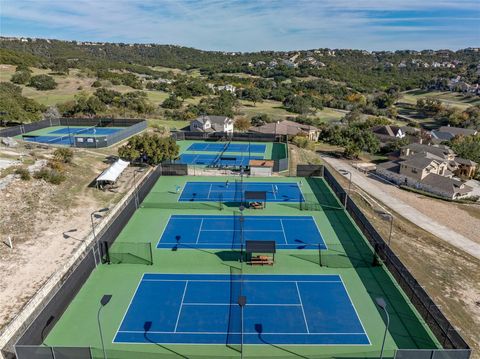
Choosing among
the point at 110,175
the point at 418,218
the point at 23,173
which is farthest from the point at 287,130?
the point at 23,173

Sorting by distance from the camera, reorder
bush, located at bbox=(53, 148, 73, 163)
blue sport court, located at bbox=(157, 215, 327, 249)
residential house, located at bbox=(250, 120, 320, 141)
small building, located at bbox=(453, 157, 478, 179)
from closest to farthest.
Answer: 1. blue sport court, located at bbox=(157, 215, 327, 249)
2. bush, located at bbox=(53, 148, 73, 163)
3. small building, located at bbox=(453, 157, 478, 179)
4. residential house, located at bbox=(250, 120, 320, 141)

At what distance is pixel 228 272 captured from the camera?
70.1 ft

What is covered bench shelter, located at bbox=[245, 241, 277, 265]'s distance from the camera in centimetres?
2138

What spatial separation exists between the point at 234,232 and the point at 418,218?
1930 cm

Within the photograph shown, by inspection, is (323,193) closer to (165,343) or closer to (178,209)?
(178,209)

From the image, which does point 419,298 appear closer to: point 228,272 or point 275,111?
point 228,272

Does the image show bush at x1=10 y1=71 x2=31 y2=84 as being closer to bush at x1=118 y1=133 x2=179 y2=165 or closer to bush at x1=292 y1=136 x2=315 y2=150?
bush at x1=118 y1=133 x2=179 y2=165

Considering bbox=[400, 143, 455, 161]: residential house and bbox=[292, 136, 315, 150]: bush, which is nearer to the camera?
bbox=[400, 143, 455, 161]: residential house

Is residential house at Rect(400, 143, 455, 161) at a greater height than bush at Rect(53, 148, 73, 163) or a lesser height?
Result: lesser

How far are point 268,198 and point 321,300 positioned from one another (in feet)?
49.9

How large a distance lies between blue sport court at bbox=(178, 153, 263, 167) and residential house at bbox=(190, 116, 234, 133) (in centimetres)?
1347

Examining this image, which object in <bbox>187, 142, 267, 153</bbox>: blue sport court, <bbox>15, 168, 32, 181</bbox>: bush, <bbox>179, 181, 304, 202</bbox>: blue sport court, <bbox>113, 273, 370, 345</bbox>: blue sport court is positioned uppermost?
<bbox>15, 168, 32, 181</bbox>: bush

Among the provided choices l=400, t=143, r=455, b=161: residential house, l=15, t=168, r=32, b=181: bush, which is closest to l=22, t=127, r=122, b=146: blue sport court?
l=15, t=168, r=32, b=181: bush

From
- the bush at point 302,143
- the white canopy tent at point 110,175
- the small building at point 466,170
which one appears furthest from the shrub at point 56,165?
the small building at point 466,170
